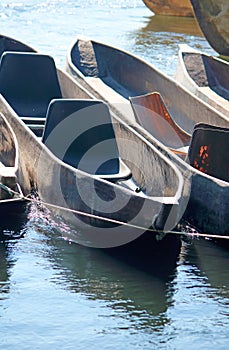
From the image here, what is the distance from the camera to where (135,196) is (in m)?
8.73

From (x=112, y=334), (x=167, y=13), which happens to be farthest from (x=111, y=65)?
(x=167, y=13)

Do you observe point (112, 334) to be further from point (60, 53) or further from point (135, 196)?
point (60, 53)

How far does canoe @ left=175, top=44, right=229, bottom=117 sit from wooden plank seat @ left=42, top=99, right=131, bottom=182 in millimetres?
3771

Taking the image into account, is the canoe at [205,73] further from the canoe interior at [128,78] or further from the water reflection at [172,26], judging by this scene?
the water reflection at [172,26]

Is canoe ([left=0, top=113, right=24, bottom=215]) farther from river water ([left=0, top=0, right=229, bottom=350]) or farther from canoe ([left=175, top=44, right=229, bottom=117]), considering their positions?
canoe ([left=175, top=44, right=229, bottom=117])

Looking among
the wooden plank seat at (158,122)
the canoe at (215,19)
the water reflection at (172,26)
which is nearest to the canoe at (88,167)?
the wooden plank seat at (158,122)

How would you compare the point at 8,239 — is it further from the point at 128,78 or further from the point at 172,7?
the point at 172,7

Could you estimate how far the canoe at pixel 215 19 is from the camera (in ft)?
64.4

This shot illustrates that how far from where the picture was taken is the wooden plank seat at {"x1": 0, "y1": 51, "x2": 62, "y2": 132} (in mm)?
12727

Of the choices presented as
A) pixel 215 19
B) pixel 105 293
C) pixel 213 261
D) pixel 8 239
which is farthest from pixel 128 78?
pixel 105 293

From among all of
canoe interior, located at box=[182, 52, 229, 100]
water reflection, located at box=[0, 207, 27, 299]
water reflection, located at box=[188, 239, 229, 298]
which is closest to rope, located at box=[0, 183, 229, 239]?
water reflection, located at box=[188, 239, 229, 298]

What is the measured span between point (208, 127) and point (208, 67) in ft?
18.2

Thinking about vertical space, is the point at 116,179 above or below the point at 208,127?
below

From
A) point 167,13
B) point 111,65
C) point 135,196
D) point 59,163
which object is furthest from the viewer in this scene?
point 167,13
